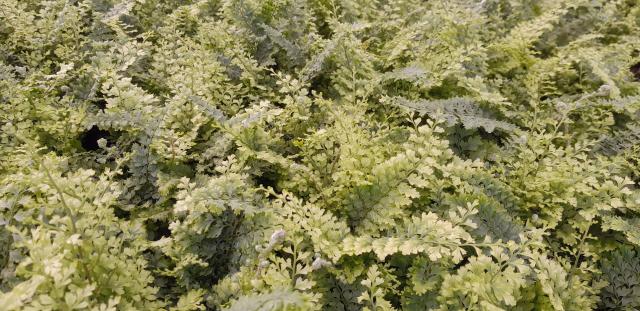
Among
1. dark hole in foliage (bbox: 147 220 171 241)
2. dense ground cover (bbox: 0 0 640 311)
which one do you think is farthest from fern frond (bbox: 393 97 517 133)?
dark hole in foliage (bbox: 147 220 171 241)

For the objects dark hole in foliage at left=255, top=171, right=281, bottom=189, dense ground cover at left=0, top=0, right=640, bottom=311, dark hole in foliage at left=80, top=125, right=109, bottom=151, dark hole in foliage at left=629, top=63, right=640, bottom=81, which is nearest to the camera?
dense ground cover at left=0, top=0, right=640, bottom=311

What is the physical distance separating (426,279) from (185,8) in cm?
236

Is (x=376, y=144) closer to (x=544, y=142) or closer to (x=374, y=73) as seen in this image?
(x=374, y=73)

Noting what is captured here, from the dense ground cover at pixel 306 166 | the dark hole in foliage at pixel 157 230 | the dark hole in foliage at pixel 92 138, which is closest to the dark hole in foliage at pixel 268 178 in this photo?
the dense ground cover at pixel 306 166

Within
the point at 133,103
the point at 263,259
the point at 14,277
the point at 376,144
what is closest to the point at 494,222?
the point at 376,144

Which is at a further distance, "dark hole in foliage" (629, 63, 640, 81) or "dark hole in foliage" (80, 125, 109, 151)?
"dark hole in foliage" (629, 63, 640, 81)

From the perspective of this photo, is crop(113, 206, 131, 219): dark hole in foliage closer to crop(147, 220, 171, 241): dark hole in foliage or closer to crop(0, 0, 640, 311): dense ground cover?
crop(0, 0, 640, 311): dense ground cover

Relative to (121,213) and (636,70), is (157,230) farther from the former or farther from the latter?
(636,70)

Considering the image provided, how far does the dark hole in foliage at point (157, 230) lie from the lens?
240cm

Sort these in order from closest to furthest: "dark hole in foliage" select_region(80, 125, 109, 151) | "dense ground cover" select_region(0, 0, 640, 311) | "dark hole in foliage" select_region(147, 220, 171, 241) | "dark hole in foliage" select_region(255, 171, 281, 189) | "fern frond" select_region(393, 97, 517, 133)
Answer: "dense ground cover" select_region(0, 0, 640, 311) < "dark hole in foliage" select_region(147, 220, 171, 241) < "dark hole in foliage" select_region(255, 171, 281, 189) < "fern frond" select_region(393, 97, 517, 133) < "dark hole in foliage" select_region(80, 125, 109, 151)

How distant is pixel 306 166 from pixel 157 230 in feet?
2.64

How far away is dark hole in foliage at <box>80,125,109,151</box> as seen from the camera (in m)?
2.95

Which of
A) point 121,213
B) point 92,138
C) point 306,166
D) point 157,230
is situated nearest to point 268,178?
point 306,166

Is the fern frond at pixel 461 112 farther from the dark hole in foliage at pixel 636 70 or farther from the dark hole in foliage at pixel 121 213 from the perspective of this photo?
the dark hole in foliage at pixel 636 70
